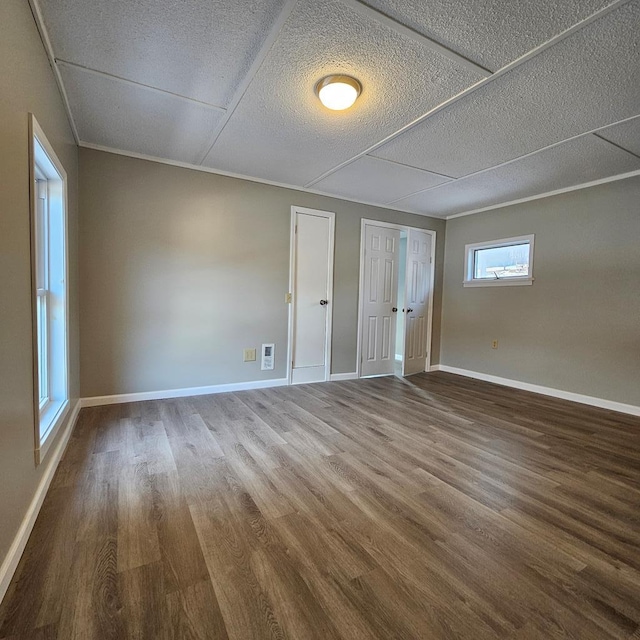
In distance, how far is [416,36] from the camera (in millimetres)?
1654

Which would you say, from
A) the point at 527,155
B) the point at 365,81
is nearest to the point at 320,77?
the point at 365,81

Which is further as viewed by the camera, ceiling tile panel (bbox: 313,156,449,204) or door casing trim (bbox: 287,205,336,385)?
door casing trim (bbox: 287,205,336,385)

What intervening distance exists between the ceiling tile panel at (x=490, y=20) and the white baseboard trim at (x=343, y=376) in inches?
136

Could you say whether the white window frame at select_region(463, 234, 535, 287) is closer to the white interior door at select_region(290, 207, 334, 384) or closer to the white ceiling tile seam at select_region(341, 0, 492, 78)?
the white interior door at select_region(290, 207, 334, 384)

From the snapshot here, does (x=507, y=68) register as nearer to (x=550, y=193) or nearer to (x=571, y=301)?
(x=550, y=193)

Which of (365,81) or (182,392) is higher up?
(365,81)

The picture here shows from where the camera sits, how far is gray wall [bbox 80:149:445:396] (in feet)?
10.3

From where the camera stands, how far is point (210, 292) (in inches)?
142

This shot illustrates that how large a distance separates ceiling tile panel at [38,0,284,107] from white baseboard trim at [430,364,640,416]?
14.2 ft

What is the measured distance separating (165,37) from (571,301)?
4.30 m

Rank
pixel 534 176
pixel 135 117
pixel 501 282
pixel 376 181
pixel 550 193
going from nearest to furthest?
pixel 135 117, pixel 534 176, pixel 376 181, pixel 550 193, pixel 501 282

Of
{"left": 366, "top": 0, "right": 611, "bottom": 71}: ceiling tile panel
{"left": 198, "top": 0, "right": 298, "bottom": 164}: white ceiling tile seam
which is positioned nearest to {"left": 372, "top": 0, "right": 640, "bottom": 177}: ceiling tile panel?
{"left": 366, "top": 0, "right": 611, "bottom": 71}: ceiling tile panel

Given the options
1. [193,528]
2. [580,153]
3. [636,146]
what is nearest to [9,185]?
[193,528]

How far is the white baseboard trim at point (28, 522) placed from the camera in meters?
1.18
